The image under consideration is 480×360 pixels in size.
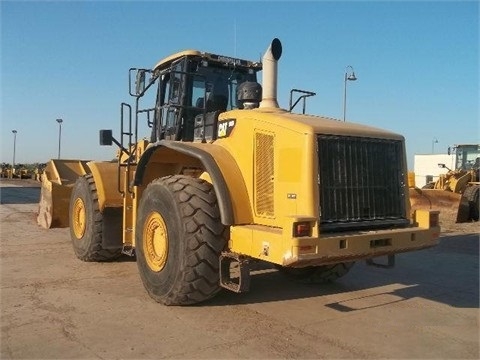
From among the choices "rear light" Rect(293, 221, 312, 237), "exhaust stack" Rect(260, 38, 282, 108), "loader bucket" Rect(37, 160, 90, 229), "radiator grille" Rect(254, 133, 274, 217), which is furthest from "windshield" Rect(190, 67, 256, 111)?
"loader bucket" Rect(37, 160, 90, 229)

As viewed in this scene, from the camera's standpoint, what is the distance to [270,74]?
5988 millimetres

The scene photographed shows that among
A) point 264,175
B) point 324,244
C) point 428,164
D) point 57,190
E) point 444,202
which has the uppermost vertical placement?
point 428,164

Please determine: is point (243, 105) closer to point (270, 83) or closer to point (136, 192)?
point (270, 83)

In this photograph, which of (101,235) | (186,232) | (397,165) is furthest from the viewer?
(101,235)

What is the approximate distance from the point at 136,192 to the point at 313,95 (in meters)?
2.69

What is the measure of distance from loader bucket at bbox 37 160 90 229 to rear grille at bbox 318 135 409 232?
666 centimetres

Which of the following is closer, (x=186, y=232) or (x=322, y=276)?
(x=186, y=232)

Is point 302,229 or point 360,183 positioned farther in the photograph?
point 360,183

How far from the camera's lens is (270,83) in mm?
6035

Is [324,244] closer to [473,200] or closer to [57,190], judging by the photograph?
[57,190]

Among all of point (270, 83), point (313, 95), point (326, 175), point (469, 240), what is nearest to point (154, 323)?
point (326, 175)

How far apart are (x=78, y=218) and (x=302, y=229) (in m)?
5.15

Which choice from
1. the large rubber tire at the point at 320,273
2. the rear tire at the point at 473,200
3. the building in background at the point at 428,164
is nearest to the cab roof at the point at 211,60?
the large rubber tire at the point at 320,273

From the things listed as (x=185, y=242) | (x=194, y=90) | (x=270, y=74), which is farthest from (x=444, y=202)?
(x=185, y=242)
